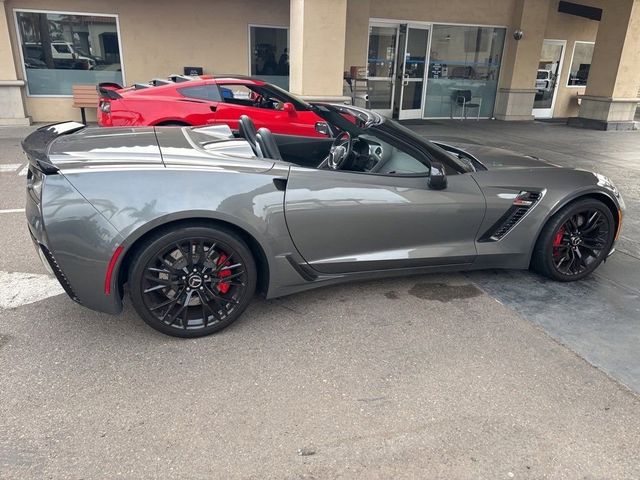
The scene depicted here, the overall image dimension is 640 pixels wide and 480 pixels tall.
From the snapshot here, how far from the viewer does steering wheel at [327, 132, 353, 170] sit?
3.79 m

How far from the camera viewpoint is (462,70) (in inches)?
578

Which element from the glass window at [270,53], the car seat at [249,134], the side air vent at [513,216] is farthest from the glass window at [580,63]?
the car seat at [249,134]

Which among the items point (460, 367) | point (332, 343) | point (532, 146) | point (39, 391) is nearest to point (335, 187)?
point (332, 343)

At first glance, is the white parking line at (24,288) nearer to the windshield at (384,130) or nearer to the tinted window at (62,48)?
the windshield at (384,130)

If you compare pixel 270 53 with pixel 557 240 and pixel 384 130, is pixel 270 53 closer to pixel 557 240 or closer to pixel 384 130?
pixel 384 130

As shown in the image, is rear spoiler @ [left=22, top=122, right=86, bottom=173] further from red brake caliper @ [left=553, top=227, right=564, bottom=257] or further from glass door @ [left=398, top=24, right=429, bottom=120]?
glass door @ [left=398, top=24, right=429, bottom=120]

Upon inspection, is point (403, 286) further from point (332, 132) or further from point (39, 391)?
point (39, 391)

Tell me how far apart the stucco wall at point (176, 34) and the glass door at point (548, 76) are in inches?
335

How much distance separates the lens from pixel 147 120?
7262mm

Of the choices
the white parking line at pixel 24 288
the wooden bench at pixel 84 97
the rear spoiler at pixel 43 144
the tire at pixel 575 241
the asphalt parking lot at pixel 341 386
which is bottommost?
the asphalt parking lot at pixel 341 386

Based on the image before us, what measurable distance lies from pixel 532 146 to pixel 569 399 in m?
9.28

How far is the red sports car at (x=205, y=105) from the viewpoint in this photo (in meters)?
7.26

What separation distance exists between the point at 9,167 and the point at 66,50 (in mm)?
4918

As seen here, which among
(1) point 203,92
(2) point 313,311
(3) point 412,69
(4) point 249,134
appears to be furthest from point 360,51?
(2) point 313,311
